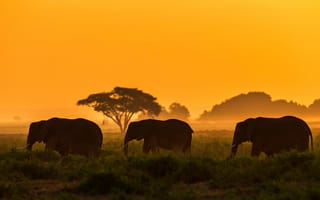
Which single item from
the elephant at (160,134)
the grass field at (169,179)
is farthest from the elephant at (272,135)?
the elephant at (160,134)

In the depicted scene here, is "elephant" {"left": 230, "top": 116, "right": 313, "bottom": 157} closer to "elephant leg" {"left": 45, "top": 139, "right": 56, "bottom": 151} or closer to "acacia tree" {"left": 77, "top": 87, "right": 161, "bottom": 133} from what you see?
"elephant leg" {"left": 45, "top": 139, "right": 56, "bottom": 151}

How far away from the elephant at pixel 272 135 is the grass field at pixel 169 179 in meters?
3.74

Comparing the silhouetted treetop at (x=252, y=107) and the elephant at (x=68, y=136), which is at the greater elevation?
the silhouetted treetop at (x=252, y=107)

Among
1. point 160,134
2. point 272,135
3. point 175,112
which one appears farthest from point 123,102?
point 175,112

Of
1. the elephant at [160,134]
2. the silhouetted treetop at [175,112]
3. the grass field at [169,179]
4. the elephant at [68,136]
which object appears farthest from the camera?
the silhouetted treetop at [175,112]

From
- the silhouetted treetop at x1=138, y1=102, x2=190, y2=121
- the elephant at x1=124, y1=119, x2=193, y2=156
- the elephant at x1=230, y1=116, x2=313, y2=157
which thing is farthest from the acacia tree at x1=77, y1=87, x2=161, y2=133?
the silhouetted treetop at x1=138, y1=102, x2=190, y2=121

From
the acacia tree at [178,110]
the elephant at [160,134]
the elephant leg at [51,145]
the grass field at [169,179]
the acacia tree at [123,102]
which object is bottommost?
the grass field at [169,179]

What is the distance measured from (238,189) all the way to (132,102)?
6284 cm

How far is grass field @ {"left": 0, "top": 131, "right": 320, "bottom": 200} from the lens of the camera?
44.7 feet

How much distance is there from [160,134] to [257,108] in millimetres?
138860

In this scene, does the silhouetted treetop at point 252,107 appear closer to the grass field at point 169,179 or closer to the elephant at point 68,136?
the elephant at point 68,136

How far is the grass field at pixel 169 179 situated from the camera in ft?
44.7

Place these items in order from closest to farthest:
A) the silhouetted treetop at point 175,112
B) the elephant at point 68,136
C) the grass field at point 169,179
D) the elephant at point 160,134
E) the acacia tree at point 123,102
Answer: the grass field at point 169,179 < the elephant at point 68,136 < the elephant at point 160,134 < the acacia tree at point 123,102 < the silhouetted treetop at point 175,112

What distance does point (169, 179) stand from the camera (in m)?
15.6
